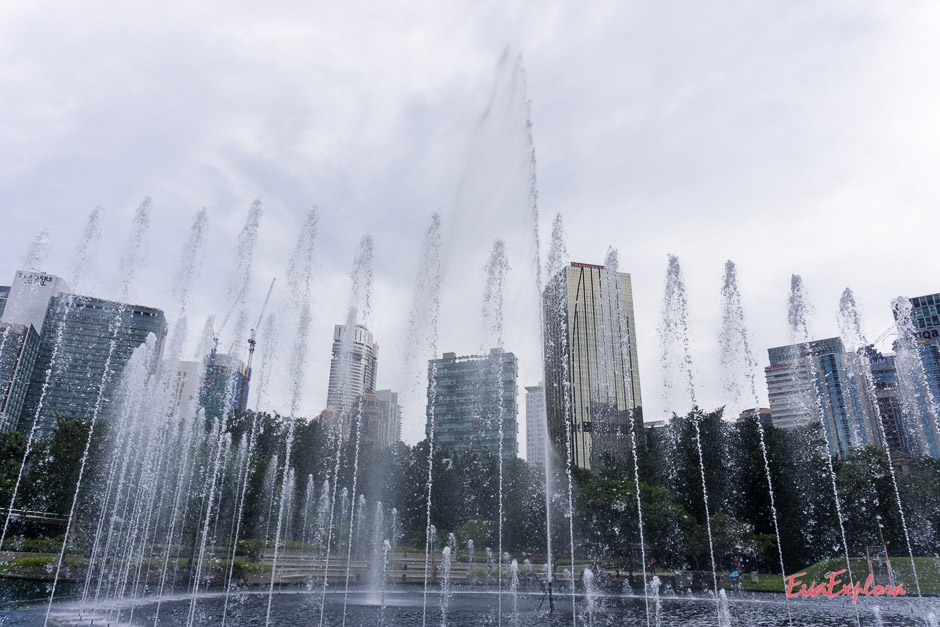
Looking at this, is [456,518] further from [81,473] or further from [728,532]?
[81,473]

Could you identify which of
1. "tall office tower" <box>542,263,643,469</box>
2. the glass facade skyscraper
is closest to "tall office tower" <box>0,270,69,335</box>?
the glass facade skyscraper

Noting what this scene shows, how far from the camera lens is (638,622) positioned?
22984 millimetres

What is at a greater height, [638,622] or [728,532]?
[728,532]

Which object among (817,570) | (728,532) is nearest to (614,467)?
(728,532)

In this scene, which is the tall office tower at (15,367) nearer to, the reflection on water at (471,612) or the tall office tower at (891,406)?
the reflection on water at (471,612)

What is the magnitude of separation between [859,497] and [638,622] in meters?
29.7

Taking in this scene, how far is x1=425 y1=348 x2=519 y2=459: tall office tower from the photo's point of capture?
113 meters

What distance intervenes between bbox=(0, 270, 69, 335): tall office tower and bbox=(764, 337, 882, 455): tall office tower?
138 meters

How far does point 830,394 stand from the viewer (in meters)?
150

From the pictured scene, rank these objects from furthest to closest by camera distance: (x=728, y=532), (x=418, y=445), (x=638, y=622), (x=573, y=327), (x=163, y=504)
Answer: (x=573, y=327) → (x=418, y=445) → (x=163, y=504) → (x=728, y=532) → (x=638, y=622)

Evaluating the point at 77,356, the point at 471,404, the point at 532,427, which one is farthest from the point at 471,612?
the point at 532,427

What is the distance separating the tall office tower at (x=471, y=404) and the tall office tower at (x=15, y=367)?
6586 cm

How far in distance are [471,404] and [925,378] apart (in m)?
72.5

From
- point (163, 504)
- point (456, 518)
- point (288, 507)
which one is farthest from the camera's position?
point (456, 518)
